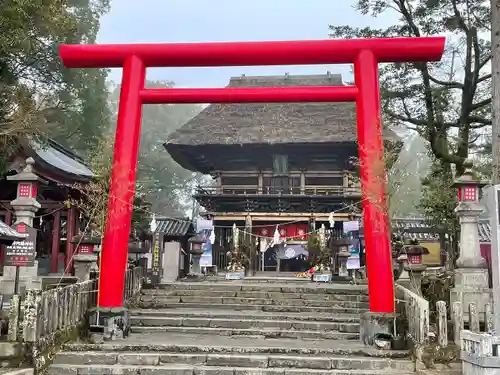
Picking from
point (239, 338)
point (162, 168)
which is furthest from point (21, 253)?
point (162, 168)

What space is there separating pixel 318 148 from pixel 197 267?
22.8 feet

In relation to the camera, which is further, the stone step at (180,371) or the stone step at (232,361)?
the stone step at (232,361)

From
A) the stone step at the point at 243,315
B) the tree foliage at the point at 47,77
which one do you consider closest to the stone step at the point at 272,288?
the stone step at the point at 243,315

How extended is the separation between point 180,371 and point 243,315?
319 centimetres

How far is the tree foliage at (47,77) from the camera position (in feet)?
38.6

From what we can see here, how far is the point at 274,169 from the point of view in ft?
69.4

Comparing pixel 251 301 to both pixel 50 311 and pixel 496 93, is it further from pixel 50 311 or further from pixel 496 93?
pixel 496 93

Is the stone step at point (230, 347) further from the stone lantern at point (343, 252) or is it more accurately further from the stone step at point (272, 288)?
the stone lantern at point (343, 252)

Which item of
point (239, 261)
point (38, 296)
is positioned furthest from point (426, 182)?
point (38, 296)

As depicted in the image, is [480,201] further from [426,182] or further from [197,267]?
[197,267]

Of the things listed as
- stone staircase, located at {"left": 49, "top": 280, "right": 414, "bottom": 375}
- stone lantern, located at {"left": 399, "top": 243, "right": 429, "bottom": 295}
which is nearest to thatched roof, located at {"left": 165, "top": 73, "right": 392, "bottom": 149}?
stone lantern, located at {"left": 399, "top": 243, "right": 429, "bottom": 295}

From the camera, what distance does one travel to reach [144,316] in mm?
10141

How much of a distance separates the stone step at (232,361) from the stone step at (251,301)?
146 inches

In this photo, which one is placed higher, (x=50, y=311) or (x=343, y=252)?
(x=343, y=252)
